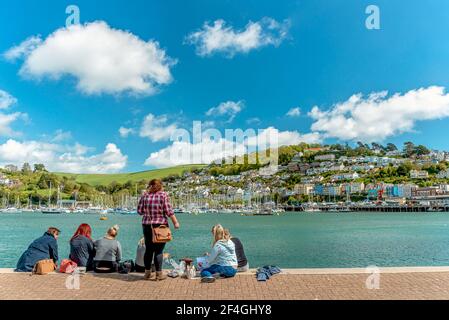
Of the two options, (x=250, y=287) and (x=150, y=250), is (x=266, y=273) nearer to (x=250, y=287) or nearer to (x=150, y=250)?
(x=250, y=287)

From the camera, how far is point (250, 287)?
957cm

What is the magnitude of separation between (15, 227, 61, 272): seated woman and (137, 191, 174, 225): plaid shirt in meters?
3.69

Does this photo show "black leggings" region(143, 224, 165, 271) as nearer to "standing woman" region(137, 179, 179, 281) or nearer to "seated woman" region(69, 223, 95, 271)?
"standing woman" region(137, 179, 179, 281)

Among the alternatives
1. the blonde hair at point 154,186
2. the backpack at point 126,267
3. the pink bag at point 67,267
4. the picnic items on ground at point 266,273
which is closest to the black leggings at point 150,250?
the blonde hair at point 154,186

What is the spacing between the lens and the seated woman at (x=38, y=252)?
11406 millimetres

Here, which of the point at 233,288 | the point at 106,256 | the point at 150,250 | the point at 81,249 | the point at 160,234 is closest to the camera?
the point at 233,288

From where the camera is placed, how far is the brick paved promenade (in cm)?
875

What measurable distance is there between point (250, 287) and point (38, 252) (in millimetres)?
6321

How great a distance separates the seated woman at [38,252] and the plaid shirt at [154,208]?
3689 mm

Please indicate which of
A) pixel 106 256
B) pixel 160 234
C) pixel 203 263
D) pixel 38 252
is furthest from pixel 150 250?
pixel 38 252

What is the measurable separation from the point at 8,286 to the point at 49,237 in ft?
9.10

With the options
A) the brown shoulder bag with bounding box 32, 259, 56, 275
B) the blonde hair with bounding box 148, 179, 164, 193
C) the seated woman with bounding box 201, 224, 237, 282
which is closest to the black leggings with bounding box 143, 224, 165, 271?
the blonde hair with bounding box 148, 179, 164, 193

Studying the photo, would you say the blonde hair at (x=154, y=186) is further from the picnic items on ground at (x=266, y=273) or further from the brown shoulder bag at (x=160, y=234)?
the picnic items on ground at (x=266, y=273)
